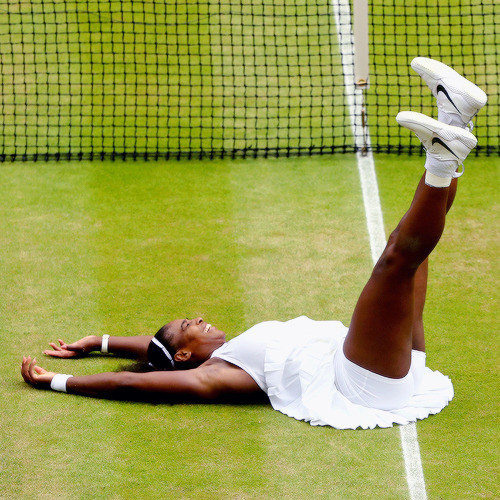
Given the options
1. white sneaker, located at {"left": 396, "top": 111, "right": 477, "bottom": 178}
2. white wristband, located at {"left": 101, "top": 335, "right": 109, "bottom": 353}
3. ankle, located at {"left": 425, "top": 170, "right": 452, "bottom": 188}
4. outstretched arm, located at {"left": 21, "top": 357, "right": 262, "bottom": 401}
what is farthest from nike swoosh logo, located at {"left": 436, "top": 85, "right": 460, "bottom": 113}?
white wristband, located at {"left": 101, "top": 335, "right": 109, "bottom": 353}

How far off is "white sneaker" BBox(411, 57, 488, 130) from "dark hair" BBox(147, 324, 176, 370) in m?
2.31

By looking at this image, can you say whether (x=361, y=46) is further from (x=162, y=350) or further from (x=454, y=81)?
(x=162, y=350)

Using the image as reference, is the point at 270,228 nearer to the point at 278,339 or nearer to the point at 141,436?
the point at 278,339

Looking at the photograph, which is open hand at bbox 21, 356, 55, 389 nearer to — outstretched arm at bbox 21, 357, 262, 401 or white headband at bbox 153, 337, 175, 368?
outstretched arm at bbox 21, 357, 262, 401

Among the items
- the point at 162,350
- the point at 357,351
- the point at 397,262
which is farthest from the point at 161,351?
the point at 397,262

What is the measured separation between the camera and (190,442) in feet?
19.0

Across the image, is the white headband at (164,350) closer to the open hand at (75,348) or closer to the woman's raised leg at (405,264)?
the open hand at (75,348)

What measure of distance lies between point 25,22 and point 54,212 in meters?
4.76

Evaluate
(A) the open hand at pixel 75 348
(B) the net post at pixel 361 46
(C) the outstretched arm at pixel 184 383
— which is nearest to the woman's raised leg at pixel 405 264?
(C) the outstretched arm at pixel 184 383

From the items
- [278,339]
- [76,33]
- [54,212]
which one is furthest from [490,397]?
[76,33]

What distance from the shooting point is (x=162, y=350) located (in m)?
6.38

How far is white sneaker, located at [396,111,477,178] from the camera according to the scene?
17.5 ft

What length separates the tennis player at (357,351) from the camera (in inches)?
213

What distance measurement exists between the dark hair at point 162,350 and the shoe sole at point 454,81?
2412 mm
